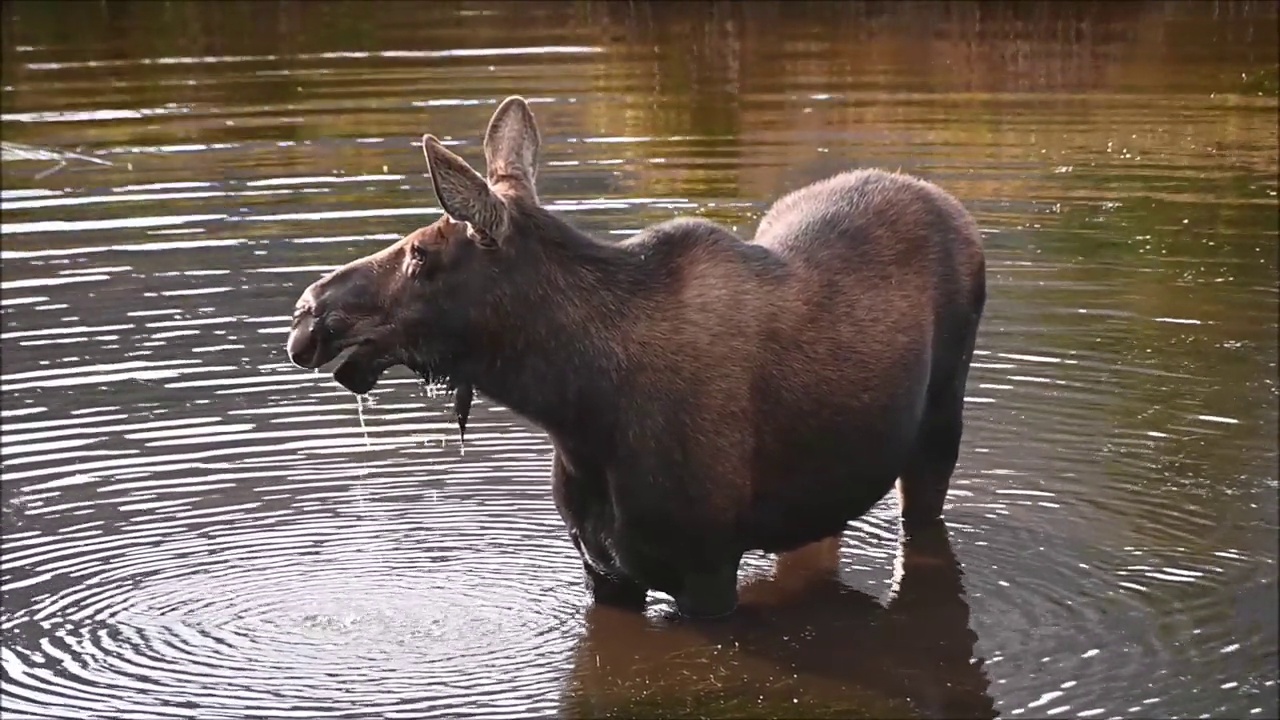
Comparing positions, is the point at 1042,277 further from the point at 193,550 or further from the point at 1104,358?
the point at 193,550

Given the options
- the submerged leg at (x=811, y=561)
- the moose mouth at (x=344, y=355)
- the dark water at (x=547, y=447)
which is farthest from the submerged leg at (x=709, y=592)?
the moose mouth at (x=344, y=355)

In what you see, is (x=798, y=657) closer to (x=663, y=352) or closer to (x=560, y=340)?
(x=663, y=352)

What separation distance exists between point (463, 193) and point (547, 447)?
3462 millimetres

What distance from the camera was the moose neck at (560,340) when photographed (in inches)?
296

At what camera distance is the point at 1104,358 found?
38.1 feet

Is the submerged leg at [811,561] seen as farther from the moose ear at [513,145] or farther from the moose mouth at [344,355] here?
the moose mouth at [344,355]

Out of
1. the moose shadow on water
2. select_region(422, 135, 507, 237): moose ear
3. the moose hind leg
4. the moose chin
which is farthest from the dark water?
select_region(422, 135, 507, 237): moose ear

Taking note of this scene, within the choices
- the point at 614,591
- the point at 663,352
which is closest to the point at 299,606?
the point at 614,591

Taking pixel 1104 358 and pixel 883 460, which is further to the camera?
pixel 1104 358

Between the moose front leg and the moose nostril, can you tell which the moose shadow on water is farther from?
the moose nostril

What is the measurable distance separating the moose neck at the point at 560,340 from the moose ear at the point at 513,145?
0.26m

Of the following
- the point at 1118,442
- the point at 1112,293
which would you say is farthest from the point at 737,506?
the point at 1112,293

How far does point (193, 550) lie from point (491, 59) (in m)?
16.7

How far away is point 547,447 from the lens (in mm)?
10492
